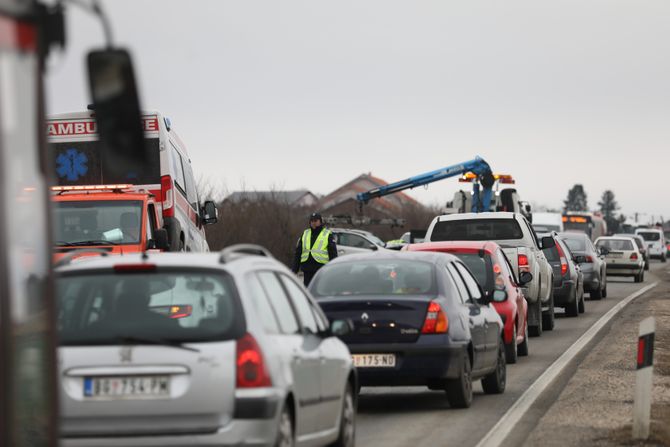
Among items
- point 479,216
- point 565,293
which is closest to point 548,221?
point 565,293

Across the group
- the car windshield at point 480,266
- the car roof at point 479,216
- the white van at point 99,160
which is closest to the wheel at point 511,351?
Answer: the car windshield at point 480,266

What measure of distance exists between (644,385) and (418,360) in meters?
2.50

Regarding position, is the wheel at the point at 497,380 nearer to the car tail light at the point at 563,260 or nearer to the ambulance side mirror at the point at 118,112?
the ambulance side mirror at the point at 118,112

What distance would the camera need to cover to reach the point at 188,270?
887 cm

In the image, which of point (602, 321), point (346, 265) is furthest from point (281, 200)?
point (346, 265)

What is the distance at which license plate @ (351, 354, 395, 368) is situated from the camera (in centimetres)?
1356

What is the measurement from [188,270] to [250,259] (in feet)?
1.86

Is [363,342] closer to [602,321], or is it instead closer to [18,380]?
[18,380]

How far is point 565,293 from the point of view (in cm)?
2941

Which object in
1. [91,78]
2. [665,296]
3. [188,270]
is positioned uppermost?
[91,78]

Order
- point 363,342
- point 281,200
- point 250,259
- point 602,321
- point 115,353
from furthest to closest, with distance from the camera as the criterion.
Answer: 1. point 281,200
2. point 602,321
3. point 363,342
4. point 250,259
5. point 115,353

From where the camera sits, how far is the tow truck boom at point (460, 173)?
46.3m

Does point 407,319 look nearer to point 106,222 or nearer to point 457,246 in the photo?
point 457,246

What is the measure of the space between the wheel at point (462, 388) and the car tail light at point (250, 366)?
18.1 feet
